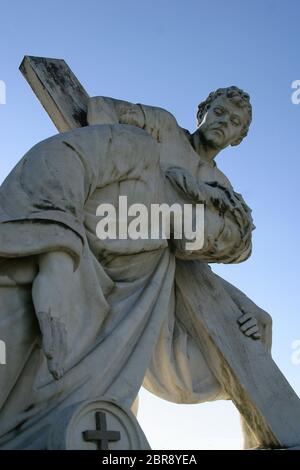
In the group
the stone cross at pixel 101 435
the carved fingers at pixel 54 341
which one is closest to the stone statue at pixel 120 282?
the carved fingers at pixel 54 341

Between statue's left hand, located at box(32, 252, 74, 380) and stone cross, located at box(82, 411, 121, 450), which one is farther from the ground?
statue's left hand, located at box(32, 252, 74, 380)

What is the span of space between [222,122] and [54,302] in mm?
2186

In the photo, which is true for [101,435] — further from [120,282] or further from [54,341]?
[120,282]

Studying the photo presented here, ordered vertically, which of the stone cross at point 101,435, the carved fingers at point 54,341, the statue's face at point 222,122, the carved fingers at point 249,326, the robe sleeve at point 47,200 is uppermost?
the statue's face at point 222,122

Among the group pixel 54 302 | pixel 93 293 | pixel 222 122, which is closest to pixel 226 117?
pixel 222 122

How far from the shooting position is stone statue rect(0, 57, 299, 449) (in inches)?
152

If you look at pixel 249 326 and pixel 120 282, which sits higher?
pixel 120 282

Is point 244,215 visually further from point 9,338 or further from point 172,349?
point 9,338

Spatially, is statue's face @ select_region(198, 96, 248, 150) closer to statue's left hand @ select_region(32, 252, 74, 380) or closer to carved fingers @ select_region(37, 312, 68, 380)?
statue's left hand @ select_region(32, 252, 74, 380)

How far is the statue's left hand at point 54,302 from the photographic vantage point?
369 cm

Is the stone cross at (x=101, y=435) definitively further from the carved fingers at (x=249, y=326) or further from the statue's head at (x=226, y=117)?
the statue's head at (x=226, y=117)

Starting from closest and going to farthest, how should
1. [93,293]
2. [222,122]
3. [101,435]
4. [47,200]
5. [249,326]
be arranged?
[101,435] < [47,200] < [93,293] < [249,326] < [222,122]

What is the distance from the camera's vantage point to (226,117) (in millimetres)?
5559

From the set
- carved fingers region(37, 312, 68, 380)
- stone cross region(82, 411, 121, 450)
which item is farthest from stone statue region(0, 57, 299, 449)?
stone cross region(82, 411, 121, 450)
